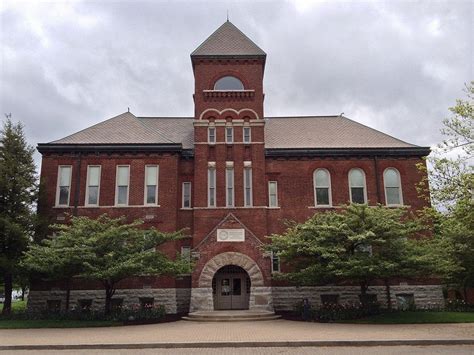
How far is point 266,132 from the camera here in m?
30.3

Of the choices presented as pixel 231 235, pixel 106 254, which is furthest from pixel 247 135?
pixel 106 254

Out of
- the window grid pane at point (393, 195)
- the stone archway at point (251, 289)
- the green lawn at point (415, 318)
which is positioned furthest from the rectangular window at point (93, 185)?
the window grid pane at point (393, 195)

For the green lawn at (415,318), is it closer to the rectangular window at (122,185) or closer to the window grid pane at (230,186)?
the window grid pane at (230,186)

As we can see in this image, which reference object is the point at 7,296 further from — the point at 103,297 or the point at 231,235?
the point at 231,235

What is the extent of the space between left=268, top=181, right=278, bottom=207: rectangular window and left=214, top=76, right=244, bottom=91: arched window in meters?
6.81

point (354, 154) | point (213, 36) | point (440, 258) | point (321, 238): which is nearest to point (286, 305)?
point (321, 238)

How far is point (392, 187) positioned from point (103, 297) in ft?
63.5

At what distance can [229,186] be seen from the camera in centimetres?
2695

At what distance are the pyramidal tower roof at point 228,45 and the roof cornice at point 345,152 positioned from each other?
6.81 meters

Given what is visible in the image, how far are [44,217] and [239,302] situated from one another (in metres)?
12.7

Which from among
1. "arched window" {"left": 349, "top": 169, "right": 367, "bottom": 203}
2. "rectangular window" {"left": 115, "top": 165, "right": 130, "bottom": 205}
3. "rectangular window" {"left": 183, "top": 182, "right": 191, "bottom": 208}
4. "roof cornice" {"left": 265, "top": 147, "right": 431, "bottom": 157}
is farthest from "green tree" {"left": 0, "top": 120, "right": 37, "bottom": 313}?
"arched window" {"left": 349, "top": 169, "right": 367, "bottom": 203}

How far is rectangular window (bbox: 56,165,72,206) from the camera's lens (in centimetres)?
2647

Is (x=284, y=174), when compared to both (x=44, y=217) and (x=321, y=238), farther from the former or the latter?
(x=44, y=217)

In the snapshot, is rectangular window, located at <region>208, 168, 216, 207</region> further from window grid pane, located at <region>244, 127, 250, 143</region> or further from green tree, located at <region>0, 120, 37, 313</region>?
green tree, located at <region>0, 120, 37, 313</region>
